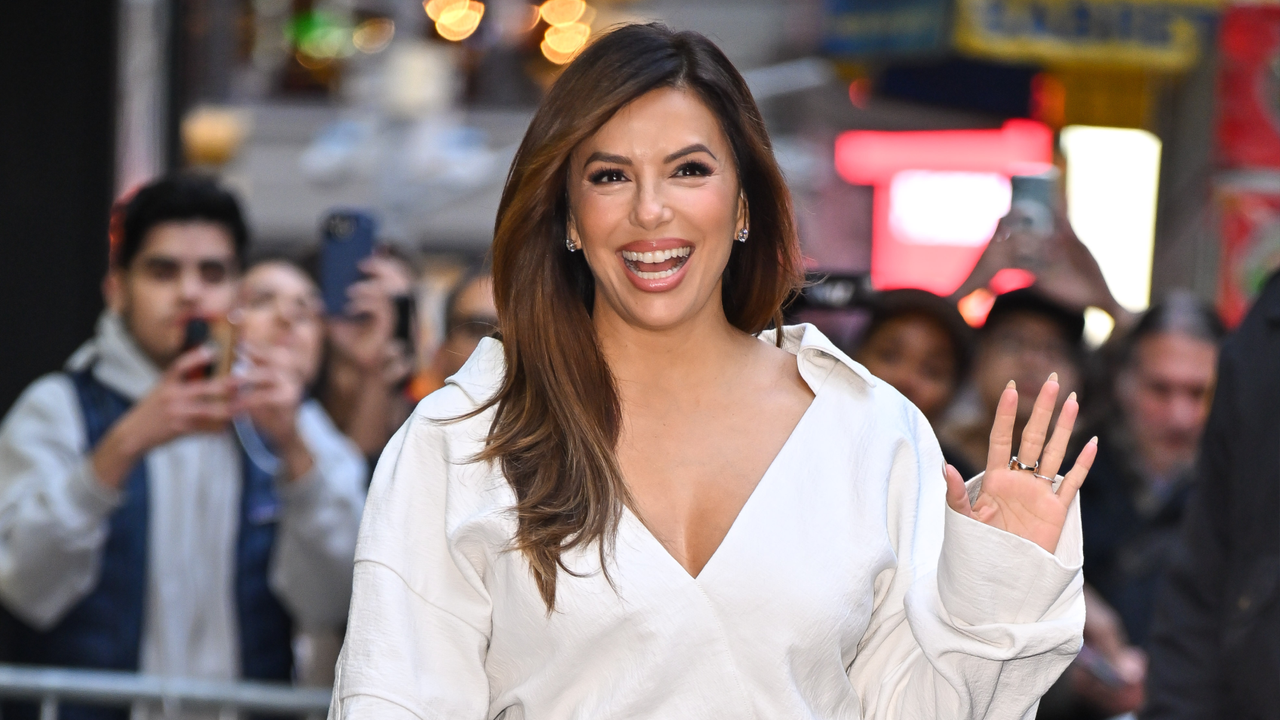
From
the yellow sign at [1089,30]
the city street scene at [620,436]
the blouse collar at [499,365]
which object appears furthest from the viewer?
the yellow sign at [1089,30]

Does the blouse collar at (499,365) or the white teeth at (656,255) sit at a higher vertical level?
the white teeth at (656,255)

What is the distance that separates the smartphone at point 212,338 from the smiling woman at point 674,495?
1.67m

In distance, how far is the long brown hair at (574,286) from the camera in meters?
2.47

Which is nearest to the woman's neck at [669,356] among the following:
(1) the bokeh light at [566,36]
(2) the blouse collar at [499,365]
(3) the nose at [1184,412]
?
(2) the blouse collar at [499,365]

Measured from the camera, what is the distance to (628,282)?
256 cm

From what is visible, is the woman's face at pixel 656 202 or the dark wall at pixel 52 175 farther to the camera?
the dark wall at pixel 52 175

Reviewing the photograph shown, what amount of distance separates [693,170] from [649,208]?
12cm

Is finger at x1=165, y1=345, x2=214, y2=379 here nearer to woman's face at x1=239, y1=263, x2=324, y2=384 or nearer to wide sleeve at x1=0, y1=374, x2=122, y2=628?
wide sleeve at x1=0, y1=374, x2=122, y2=628

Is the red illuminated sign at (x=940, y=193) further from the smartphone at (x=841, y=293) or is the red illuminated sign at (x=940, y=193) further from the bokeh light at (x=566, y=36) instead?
the smartphone at (x=841, y=293)

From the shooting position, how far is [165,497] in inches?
159

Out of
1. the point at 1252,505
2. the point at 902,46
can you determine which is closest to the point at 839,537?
the point at 1252,505

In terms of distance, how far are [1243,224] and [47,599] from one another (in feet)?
20.6

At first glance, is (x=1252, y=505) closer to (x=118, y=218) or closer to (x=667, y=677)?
(x=667, y=677)

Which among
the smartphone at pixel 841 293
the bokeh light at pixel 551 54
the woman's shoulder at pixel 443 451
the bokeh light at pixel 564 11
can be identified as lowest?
the woman's shoulder at pixel 443 451
